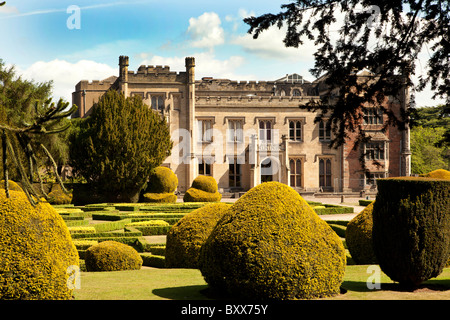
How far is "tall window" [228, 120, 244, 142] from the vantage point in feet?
146

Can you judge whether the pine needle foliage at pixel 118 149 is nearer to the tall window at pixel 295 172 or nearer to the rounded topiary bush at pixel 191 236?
the tall window at pixel 295 172

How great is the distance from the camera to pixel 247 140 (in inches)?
1752

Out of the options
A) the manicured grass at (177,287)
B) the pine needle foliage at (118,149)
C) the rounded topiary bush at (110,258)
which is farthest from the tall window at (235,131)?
the manicured grass at (177,287)

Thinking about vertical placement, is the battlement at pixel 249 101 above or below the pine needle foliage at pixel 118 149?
above

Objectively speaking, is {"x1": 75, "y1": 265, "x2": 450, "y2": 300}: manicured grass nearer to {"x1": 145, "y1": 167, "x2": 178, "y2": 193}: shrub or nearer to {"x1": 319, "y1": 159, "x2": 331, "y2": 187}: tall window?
{"x1": 145, "y1": 167, "x2": 178, "y2": 193}: shrub

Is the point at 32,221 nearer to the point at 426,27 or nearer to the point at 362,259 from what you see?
the point at 426,27

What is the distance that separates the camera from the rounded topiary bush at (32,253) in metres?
7.14

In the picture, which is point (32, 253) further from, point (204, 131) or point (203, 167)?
point (204, 131)

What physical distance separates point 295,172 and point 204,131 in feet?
28.7

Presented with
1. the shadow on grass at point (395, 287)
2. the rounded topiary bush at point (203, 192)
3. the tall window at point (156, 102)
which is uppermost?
the tall window at point (156, 102)

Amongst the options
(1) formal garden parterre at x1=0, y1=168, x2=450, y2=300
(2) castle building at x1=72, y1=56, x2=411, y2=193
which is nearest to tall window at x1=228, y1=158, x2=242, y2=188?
(2) castle building at x1=72, y1=56, x2=411, y2=193

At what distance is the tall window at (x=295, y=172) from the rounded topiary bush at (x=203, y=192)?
1333cm

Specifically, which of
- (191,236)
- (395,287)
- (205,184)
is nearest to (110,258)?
(191,236)
